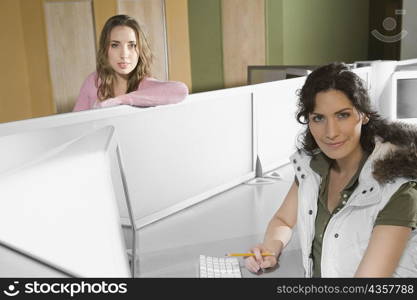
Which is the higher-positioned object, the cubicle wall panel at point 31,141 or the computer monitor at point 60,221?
the computer monitor at point 60,221

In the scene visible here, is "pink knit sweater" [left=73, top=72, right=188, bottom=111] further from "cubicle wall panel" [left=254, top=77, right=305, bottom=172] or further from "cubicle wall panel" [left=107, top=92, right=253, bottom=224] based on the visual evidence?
"cubicle wall panel" [left=254, top=77, right=305, bottom=172]

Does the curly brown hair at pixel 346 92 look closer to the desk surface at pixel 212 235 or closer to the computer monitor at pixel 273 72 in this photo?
the desk surface at pixel 212 235

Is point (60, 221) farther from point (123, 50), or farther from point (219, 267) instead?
point (123, 50)

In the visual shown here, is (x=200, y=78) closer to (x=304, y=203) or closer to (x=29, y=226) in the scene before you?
(x=304, y=203)

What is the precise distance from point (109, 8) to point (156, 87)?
2.89 meters

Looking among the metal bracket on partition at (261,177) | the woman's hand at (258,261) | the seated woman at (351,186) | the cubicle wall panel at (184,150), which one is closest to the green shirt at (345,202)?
the seated woman at (351,186)

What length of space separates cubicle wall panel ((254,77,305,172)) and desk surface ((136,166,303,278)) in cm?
26

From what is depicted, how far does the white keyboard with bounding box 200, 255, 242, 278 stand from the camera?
3.71ft

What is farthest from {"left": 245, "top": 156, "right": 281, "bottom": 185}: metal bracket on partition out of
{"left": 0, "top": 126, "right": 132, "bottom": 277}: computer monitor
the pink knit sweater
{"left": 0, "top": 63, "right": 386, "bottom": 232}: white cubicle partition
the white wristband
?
{"left": 0, "top": 126, "right": 132, "bottom": 277}: computer monitor

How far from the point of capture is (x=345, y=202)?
1.02 m

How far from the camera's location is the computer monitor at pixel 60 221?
13.4 inches

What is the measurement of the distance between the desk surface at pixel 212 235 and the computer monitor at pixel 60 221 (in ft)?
2.64

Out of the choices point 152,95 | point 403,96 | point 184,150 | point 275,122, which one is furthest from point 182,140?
point 403,96

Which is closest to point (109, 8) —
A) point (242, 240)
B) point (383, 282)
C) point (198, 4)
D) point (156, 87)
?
point (198, 4)
